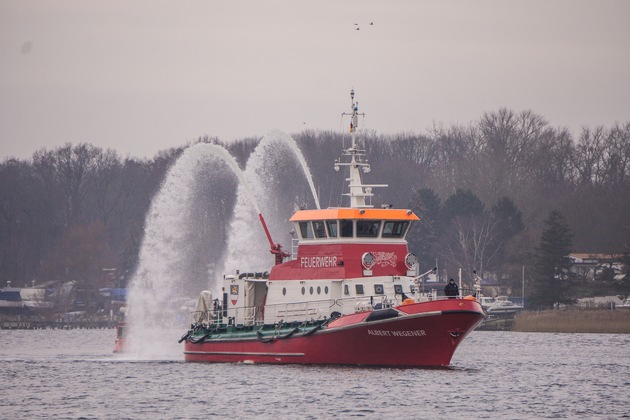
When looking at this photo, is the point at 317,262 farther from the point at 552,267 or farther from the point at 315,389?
the point at 552,267

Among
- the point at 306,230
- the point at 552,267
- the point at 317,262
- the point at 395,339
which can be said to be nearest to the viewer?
the point at 395,339

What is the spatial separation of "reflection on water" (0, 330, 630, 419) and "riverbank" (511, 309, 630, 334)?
77.0 ft

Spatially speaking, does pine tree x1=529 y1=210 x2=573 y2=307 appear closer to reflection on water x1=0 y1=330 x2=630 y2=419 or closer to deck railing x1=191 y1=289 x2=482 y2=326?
reflection on water x1=0 y1=330 x2=630 y2=419

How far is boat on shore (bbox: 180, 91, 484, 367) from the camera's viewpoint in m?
52.6

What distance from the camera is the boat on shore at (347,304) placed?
52562 millimetres

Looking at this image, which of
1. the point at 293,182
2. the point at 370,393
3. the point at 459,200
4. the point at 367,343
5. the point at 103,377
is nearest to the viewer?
the point at 370,393

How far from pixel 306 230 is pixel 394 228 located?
3734 mm

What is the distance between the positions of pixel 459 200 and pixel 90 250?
3887cm

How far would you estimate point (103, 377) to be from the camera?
5756 centimetres

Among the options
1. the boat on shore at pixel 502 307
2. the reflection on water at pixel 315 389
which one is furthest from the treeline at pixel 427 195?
the reflection on water at pixel 315 389

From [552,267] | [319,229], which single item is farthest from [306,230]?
[552,267]

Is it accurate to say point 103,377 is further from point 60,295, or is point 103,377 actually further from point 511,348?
point 60,295

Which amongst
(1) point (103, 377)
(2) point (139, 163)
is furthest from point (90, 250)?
(1) point (103, 377)

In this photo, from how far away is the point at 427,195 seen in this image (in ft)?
437
